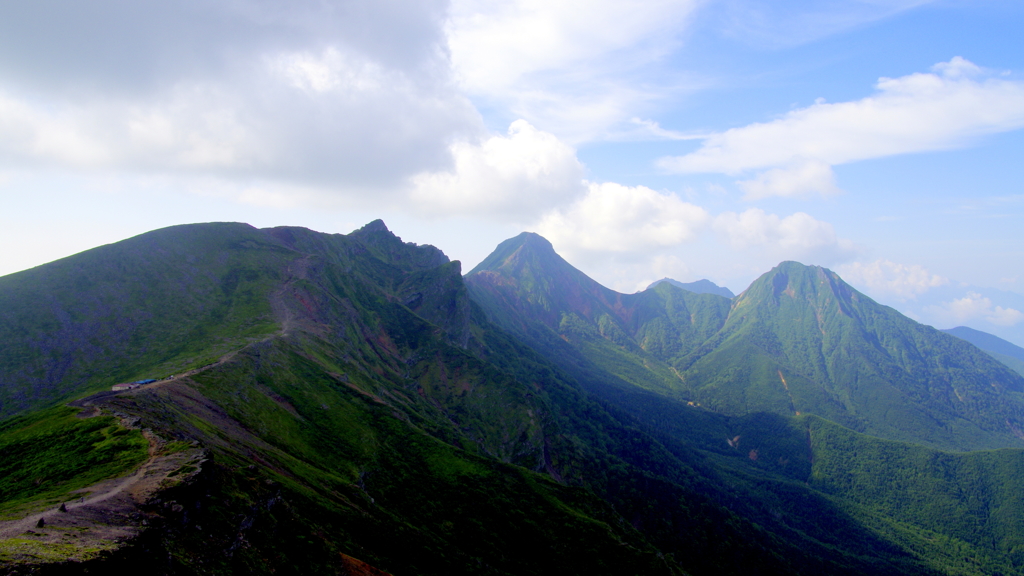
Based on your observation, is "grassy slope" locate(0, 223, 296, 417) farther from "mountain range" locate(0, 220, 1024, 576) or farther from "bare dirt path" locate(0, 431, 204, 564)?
"bare dirt path" locate(0, 431, 204, 564)

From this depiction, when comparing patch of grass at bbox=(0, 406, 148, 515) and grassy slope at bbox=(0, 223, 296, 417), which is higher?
grassy slope at bbox=(0, 223, 296, 417)

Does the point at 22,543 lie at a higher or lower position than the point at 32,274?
lower

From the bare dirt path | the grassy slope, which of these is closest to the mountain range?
the bare dirt path

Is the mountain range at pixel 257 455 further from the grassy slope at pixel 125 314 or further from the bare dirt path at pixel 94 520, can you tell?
the grassy slope at pixel 125 314

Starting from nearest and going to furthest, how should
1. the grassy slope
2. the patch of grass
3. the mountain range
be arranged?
the mountain range → the patch of grass → the grassy slope

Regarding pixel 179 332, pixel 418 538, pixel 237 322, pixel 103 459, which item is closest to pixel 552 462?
pixel 418 538

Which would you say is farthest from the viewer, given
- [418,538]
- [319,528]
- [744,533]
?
[744,533]

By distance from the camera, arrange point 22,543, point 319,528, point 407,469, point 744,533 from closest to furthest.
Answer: point 22,543, point 319,528, point 407,469, point 744,533

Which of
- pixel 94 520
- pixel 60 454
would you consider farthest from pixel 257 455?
pixel 94 520

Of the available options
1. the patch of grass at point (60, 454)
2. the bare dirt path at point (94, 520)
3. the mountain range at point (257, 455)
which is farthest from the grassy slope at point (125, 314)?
the bare dirt path at point (94, 520)

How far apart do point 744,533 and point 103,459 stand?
209306 mm

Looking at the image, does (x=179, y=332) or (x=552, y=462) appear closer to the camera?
(x=179, y=332)

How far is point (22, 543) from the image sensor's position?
30.3 m

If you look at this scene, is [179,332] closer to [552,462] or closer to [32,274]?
[32,274]
